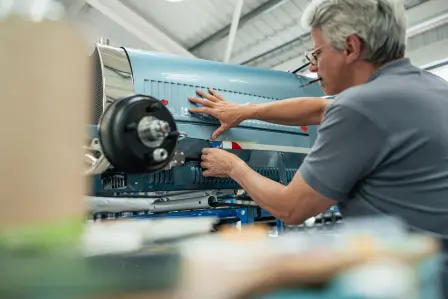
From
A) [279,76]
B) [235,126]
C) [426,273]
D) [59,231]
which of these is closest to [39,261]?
[59,231]

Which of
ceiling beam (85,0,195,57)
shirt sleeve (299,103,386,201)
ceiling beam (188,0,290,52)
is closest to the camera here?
shirt sleeve (299,103,386,201)

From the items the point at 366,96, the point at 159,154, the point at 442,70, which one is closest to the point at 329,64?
the point at 366,96

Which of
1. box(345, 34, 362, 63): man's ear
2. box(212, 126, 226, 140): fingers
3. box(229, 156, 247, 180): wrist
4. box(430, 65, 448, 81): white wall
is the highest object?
box(430, 65, 448, 81): white wall

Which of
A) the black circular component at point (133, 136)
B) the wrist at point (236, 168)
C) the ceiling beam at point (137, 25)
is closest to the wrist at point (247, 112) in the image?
the wrist at point (236, 168)

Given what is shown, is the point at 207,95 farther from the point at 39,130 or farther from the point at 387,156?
the point at 39,130

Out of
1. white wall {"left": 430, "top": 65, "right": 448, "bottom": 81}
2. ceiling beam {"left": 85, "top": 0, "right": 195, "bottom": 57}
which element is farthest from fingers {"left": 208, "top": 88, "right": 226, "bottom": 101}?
white wall {"left": 430, "top": 65, "right": 448, "bottom": 81}

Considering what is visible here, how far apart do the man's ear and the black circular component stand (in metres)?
0.71

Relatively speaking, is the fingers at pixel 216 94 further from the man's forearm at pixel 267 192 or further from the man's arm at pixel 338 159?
the man's arm at pixel 338 159

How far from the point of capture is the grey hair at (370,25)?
114 centimetres

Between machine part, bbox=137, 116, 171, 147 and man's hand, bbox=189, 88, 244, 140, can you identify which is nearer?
machine part, bbox=137, 116, 171, 147

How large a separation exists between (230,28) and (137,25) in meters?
0.78

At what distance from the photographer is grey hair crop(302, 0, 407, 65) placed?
1138 millimetres

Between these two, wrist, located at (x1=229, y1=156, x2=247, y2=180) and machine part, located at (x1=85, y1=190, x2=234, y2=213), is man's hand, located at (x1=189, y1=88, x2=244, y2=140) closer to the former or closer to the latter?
wrist, located at (x1=229, y1=156, x2=247, y2=180)

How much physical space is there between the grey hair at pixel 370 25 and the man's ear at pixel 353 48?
10 millimetres
